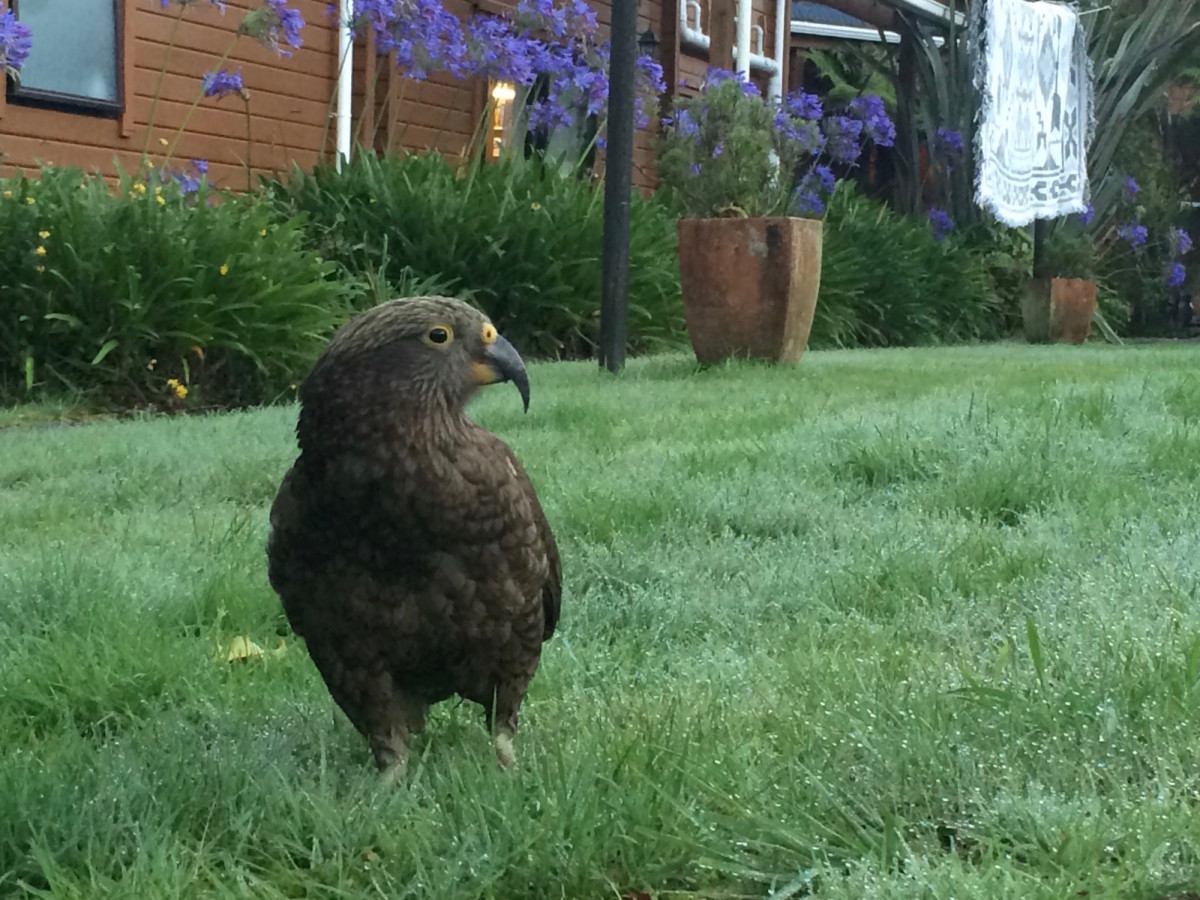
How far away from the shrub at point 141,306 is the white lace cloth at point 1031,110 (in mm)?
6450

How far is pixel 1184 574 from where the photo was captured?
2.44 metres

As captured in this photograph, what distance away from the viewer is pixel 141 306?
19.5ft

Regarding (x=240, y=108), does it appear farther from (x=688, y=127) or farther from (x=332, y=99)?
(x=688, y=127)

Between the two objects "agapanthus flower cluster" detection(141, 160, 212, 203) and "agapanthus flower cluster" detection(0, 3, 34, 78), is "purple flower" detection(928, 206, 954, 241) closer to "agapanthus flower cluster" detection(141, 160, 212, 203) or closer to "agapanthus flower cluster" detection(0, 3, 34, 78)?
"agapanthus flower cluster" detection(141, 160, 212, 203)

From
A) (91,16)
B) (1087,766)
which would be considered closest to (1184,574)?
(1087,766)

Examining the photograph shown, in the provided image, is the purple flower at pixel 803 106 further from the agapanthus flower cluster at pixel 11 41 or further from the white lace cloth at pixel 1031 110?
the agapanthus flower cluster at pixel 11 41

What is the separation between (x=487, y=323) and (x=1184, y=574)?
4.59ft

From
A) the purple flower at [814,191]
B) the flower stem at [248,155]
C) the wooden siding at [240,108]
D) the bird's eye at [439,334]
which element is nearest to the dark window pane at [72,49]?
the wooden siding at [240,108]

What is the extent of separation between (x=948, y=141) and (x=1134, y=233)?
2470mm

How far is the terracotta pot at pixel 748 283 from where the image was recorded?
6.62 metres

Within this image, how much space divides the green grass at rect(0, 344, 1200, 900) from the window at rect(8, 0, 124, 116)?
492cm

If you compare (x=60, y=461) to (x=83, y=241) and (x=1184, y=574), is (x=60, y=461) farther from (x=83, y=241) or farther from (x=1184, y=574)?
(x=1184, y=574)

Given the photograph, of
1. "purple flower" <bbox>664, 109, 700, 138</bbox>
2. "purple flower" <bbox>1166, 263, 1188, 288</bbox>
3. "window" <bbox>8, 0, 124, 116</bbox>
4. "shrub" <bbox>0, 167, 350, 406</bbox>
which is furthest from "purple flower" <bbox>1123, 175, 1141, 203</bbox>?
"shrub" <bbox>0, 167, 350, 406</bbox>

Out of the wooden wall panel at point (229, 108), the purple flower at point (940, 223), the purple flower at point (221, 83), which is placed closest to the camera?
the purple flower at point (221, 83)
